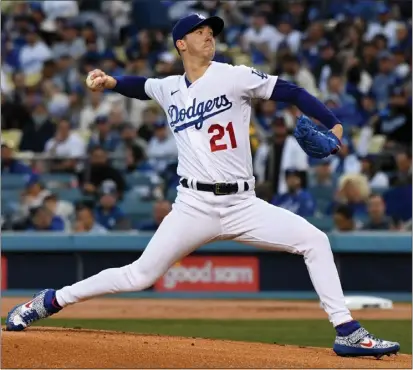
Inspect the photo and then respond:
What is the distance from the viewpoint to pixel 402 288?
1241cm

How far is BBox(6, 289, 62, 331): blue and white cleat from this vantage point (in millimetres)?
6754

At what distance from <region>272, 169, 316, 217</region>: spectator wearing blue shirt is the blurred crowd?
0.04ft

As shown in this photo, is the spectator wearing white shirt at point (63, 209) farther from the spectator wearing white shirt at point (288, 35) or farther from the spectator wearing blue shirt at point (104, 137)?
the spectator wearing white shirt at point (288, 35)

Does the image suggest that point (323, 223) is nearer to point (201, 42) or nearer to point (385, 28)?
point (385, 28)

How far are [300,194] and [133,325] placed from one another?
3.43m

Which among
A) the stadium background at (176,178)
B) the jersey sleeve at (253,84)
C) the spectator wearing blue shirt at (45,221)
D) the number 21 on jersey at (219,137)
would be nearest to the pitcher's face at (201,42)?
the jersey sleeve at (253,84)

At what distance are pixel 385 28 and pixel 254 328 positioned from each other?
25.0 feet

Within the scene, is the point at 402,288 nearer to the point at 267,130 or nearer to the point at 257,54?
the point at 267,130

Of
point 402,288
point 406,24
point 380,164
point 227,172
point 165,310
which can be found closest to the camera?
point 227,172

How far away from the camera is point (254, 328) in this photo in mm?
9945

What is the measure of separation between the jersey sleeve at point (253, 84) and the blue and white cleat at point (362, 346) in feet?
4.71

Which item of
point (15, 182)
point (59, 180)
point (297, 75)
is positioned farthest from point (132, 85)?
point (297, 75)

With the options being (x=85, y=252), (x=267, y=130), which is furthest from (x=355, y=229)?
(x=85, y=252)

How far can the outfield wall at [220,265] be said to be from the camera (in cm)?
1239
